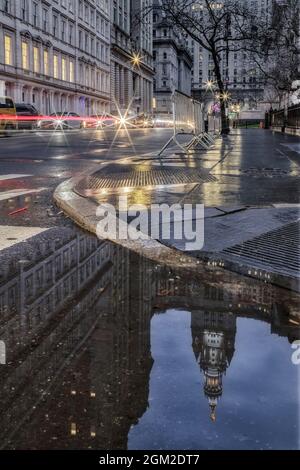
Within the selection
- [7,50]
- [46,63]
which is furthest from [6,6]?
[46,63]

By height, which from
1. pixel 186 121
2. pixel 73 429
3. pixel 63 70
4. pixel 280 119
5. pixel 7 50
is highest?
pixel 63 70

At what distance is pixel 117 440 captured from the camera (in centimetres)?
191

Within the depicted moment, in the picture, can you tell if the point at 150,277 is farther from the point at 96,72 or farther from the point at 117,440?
the point at 96,72

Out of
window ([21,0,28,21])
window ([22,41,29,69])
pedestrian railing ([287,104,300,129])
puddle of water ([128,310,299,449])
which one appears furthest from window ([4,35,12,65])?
puddle of water ([128,310,299,449])

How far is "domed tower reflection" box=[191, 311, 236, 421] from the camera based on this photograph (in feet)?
7.54

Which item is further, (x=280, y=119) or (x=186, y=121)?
(x=280, y=119)

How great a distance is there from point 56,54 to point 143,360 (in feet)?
238

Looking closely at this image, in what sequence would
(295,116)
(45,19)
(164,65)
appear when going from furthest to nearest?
(164,65) → (45,19) → (295,116)

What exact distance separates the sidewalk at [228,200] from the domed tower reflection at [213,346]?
0.76 metres

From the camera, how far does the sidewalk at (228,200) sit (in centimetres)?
431

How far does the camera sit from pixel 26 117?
4453cm

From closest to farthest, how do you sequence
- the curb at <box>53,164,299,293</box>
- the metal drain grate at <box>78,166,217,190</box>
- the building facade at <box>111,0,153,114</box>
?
the curb at <box>53,164,299,293</box> < the metal drain grate at <box>78,166,217,190</box> < the building facade at <box>111,0,153,114</box>

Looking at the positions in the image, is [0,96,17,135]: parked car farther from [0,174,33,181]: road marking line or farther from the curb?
the curb

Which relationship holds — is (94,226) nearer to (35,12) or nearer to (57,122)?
(57,122)
